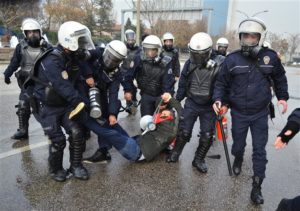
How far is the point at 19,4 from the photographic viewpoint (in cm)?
2928

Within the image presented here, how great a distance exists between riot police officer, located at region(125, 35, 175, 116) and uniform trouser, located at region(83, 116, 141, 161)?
0.85m

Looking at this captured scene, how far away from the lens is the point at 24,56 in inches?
200

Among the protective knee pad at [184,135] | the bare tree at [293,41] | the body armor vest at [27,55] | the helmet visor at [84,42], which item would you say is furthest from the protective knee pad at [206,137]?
the bare tree at [293,41]

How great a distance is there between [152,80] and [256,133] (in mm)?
1856

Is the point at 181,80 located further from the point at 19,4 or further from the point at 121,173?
the point at 19,4

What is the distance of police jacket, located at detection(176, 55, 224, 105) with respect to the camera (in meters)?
4.24

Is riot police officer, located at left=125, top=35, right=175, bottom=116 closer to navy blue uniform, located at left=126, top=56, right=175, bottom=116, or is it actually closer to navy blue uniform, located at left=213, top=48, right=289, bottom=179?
navy blue uniform, located at left=126, top=56, right=175, bottom=116

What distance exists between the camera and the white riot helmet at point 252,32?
3562mm

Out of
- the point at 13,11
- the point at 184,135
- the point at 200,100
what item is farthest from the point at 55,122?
the point at 13,11

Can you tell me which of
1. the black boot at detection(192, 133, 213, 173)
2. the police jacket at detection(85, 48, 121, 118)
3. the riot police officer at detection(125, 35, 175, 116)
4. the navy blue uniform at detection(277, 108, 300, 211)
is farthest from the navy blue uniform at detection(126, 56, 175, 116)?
the navy blue uniform at detection(277, 108, 300, 211)

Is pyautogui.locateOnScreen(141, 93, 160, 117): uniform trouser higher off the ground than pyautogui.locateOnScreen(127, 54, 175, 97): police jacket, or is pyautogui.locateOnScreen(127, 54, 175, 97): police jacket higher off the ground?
pyautogui.locateOnScreen(127, 54, 175, 97): police jacket

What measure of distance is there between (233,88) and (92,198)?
6.33ft

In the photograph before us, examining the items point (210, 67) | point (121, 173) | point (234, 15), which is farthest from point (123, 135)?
point (234, 15)

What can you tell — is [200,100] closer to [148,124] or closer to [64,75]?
[148,124]
